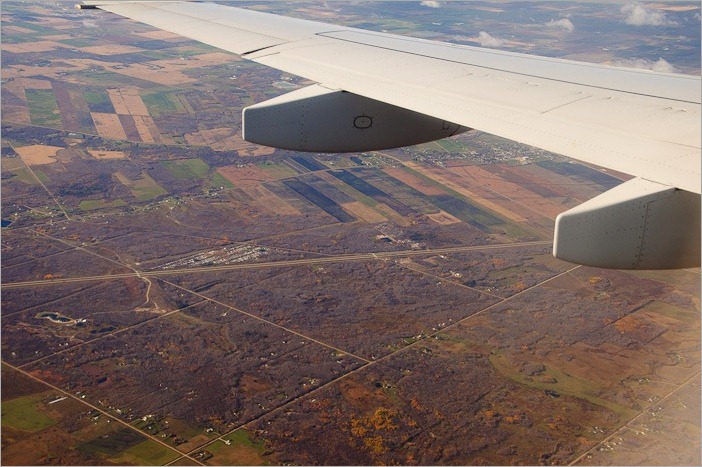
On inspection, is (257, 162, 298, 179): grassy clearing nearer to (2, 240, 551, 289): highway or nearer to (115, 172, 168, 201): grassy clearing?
(115, 172, 168, 201): grassy clearing

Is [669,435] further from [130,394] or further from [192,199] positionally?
[192,199]

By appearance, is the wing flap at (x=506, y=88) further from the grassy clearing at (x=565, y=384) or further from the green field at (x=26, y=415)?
the grassy clearing at (x=565, y=384)

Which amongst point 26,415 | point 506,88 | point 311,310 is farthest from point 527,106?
point 311,310

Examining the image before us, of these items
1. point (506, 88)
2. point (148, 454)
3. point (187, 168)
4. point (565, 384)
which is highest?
point (506, 88)

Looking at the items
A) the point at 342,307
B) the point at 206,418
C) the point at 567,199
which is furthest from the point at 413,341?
the point at 567,199

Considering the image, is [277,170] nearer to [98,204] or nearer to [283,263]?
[98,204]

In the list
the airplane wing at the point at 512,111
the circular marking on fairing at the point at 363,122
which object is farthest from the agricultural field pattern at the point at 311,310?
the circular marking on fairing at the point at 363,122

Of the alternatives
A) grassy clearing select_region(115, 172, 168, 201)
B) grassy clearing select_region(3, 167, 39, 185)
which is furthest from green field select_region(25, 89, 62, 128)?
grassy clearing select_region(115, 172, 168, 201)
